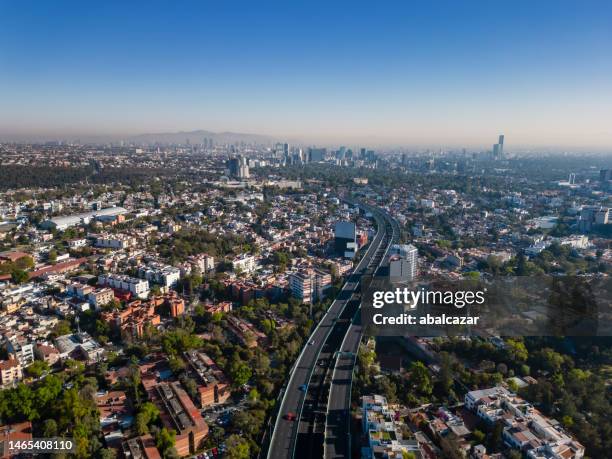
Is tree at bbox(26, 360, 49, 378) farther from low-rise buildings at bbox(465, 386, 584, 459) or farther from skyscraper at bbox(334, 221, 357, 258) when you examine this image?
skyscraper at bbox(334, 221, 357, 258)

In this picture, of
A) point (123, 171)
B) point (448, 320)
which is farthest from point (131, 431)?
point (123, 171)

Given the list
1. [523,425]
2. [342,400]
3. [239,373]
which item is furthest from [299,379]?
[523,425]

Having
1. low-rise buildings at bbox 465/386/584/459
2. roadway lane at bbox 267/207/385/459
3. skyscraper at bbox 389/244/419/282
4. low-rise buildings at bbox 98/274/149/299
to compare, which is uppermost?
skyscraper at bbox 389/244/419/282

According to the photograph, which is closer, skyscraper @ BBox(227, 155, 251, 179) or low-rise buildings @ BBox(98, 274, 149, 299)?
low-rise buildings @ BBox(98, 274, 149, 299)

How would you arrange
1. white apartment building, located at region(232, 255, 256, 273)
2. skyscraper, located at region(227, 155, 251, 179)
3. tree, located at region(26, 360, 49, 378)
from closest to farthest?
tree, located at region(26, 360, 49, 378) < white apartment building, located at region(232, 255, 256, 273) < skyscraper, located at region(227, 155, 251, 179)

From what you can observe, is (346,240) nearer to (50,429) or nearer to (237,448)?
(237,448)

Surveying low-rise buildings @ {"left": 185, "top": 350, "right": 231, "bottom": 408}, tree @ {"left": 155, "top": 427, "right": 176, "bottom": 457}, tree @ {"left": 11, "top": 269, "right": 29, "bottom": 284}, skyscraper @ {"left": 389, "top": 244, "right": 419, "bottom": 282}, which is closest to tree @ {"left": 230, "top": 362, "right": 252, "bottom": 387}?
low-rise buildings @ {"left": 185, "top": 350, "right": 231, "bottom": 408}

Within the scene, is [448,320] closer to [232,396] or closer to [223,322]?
[232,396]
